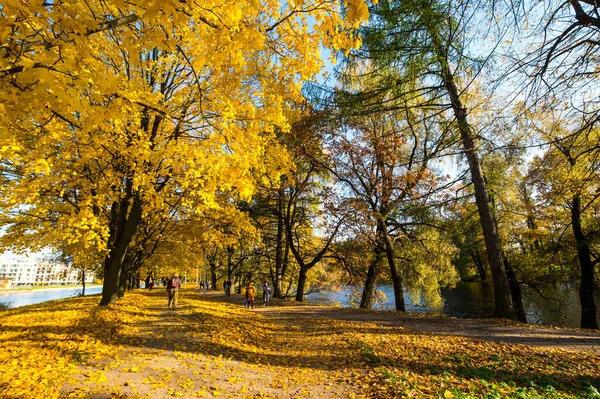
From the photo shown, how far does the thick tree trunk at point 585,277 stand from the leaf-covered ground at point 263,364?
827 cm

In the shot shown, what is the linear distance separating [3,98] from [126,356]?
4482mm

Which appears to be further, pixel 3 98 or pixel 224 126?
pixel 224 126

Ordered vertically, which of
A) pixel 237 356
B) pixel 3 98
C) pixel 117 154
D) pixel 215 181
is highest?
pixel 117 154

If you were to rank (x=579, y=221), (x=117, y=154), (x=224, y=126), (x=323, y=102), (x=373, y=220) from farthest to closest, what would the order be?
(x=373, y=220), (x=579, y=221), (x=323, y=102), (x=117, y=154), (x=224, y=126)

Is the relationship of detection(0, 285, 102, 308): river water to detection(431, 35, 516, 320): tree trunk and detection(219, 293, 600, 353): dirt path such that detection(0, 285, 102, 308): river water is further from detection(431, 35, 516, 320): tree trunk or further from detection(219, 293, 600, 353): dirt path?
detection(431, 35, 516, 320): tree trunk

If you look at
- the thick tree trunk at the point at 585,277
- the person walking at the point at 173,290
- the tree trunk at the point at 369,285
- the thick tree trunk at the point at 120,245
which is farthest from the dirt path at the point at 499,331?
the thick tree trunk at the point at 120,245

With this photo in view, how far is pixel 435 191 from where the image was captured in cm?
1386

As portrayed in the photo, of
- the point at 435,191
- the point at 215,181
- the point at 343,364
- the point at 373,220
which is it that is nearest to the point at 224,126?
the point at 215,181

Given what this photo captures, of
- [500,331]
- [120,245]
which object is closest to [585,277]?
[500,331]

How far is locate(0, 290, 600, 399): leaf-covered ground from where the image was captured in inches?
159

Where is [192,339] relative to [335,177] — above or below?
below

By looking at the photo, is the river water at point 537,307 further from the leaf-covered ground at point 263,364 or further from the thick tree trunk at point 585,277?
the leaf-covered ground at point 263,364

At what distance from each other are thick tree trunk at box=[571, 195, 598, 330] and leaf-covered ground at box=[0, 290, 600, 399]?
8.27m

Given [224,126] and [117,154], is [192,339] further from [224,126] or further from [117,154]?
[117,154]
